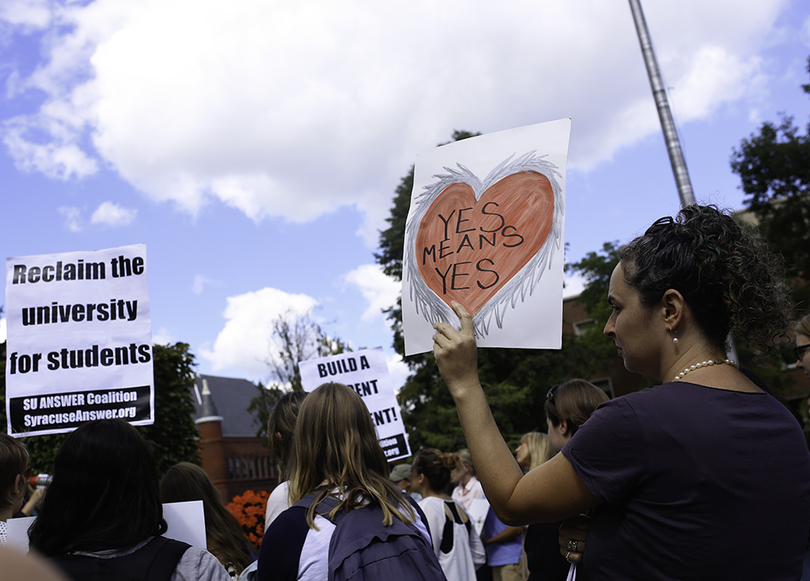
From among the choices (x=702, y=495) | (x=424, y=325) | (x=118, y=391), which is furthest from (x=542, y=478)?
(x=118, y=391)

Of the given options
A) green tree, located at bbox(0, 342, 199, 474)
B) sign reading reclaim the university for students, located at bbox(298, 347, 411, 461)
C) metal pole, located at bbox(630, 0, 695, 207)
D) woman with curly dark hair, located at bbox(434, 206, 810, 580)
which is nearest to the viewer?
woman with curly dark hair, located at bbox(434, 206, 810, 580)

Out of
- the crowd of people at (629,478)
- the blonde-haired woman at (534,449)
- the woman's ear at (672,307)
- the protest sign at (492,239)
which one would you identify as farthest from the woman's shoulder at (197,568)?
the blonde-haired woman at (534,449)

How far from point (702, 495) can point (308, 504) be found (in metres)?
1.41

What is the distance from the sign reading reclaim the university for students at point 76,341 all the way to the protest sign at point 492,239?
2522mm

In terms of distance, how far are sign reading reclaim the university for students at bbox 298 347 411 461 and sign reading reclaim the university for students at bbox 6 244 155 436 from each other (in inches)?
107

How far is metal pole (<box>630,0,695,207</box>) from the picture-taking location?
10.4 m

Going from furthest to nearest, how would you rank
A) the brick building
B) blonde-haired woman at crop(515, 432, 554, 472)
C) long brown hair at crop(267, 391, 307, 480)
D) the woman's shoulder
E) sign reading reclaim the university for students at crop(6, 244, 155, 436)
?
the brick building
blonde-haired woman at crop(515, 432, 554, 472)
sign reading reclaim the university for students at crop(6, 244, 155, 436)
long brown hair at crop(267, 391, 307, 480)
the woman's shoulder

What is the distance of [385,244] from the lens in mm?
30453

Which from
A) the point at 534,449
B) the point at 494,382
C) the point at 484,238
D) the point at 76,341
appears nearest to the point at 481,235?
the point at 484,238

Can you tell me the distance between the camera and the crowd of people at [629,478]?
4.93 feet

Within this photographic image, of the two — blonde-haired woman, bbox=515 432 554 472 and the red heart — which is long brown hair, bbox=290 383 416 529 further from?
blonde-haired woman, bbox=515 432 554 472

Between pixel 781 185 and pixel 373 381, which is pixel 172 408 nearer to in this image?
pixel 373 381

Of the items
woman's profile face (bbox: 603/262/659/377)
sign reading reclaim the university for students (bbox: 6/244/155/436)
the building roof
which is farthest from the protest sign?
the building roof

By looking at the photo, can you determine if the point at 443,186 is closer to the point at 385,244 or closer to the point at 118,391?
the point at 118,391
